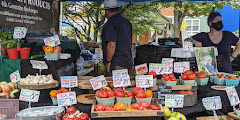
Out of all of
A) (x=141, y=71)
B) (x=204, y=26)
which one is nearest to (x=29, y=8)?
(x=141, y=71)

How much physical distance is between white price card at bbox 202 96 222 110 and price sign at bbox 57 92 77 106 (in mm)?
1620

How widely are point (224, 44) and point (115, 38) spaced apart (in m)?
1.90

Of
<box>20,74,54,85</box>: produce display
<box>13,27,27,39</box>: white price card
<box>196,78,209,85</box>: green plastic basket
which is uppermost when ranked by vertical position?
<box>13,27,27,39</box>: white price card

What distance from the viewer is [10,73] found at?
362 cm

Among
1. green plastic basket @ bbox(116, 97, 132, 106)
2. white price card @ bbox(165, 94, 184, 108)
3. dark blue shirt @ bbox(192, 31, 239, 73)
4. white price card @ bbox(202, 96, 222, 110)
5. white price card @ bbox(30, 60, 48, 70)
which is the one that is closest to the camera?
green plastic basket @ bbox(116, 97, 132, 106)

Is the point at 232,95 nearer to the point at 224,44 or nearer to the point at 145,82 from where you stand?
the point at 145,82

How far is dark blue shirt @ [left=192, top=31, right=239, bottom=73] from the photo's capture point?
403cm

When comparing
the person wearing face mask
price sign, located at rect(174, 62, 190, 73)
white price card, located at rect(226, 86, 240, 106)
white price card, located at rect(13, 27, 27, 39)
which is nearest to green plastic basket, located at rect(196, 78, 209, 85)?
price sign, located at rect(174, 62, 190, 73)

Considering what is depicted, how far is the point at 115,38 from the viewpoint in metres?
3.75

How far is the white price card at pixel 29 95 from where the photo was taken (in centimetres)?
271

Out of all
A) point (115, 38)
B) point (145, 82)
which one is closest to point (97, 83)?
point (145, 82)

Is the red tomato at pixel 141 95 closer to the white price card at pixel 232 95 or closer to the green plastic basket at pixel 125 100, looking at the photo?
the green plastic basket at pixel 125 100

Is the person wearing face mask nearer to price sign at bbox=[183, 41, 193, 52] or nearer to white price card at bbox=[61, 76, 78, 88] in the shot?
price sign at bbox=[183, 41, 193, 52]

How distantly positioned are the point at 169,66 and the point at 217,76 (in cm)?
76
